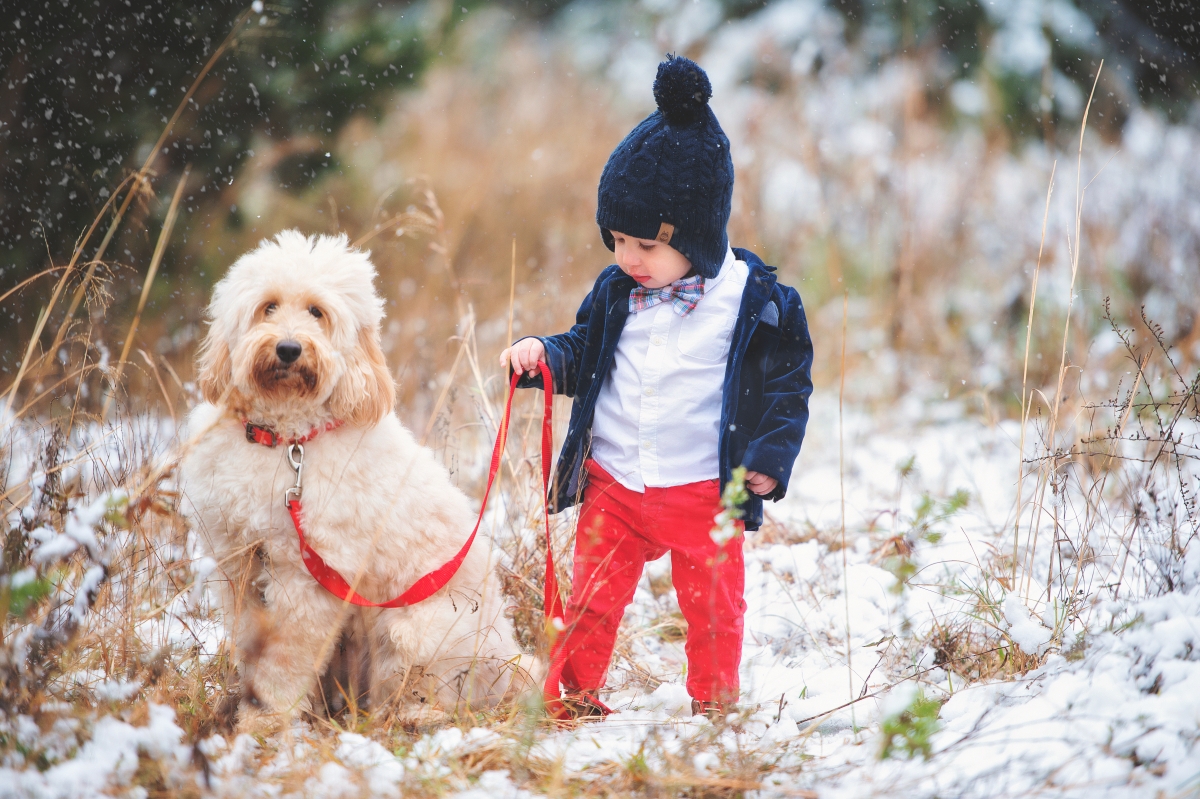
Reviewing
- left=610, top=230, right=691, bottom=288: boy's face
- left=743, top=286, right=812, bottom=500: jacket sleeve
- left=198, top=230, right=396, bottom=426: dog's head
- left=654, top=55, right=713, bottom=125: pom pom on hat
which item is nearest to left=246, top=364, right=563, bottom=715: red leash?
left=198, top=230, right=396, bottom=426: dog's head

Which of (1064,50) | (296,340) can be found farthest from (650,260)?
(1064,50)

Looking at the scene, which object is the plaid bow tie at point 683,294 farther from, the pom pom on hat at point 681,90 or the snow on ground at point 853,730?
the snow on ground at point 853,730

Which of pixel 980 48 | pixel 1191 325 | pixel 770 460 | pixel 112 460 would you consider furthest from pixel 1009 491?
pixel 980 48

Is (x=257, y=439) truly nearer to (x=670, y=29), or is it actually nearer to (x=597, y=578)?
(x=597, y=578)

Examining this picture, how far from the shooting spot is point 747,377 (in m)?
2.53

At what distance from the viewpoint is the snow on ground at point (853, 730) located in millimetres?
1710

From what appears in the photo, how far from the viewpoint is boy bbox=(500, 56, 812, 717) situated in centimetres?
242

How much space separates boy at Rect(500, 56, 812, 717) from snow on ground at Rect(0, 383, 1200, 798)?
273 mm

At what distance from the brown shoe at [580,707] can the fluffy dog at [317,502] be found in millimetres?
155

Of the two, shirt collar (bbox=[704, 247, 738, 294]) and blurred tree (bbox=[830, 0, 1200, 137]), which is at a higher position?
blurred tree (bbox=[830, 0, 1200, 137])

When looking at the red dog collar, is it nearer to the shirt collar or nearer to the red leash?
the red leash

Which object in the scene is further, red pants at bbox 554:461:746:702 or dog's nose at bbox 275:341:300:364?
red pants at bbox 554:461:746:702

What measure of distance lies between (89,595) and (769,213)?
25.1 ft

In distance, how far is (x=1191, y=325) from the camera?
617 centimetres
